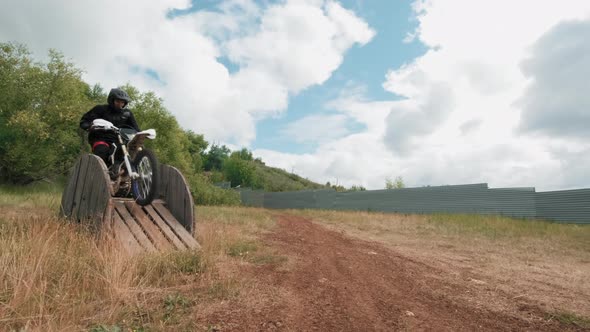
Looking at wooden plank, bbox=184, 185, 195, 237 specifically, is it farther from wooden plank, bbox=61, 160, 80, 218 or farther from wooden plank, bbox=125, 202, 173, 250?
wooden plank, bbox=61, 160, 80, 218

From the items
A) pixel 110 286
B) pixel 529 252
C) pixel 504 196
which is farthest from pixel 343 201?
pixel 110 286

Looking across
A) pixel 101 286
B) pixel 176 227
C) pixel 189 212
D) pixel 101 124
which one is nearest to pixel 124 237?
pixel 176 227

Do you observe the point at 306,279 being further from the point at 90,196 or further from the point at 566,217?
the point at 566,217

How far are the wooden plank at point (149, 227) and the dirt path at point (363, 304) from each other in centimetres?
135

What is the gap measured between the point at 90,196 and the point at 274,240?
367cm

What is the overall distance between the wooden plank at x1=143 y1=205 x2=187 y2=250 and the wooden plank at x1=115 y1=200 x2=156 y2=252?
322 millimetres

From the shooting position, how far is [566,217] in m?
15.4

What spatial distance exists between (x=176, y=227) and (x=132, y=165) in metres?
1.24

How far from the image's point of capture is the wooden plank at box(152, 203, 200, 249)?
5101 millimetres

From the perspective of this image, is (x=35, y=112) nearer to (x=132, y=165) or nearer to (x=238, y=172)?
(x=132, y=165)

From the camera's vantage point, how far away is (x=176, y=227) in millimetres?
5391

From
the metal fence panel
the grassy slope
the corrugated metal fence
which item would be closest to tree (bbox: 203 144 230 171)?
the grassy slope

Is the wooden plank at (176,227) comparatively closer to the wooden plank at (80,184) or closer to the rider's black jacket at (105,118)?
the wooden plank at (80,184)

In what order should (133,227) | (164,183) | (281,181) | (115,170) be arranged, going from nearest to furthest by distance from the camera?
(133,227), (115,170), (164,183), (281,181)
